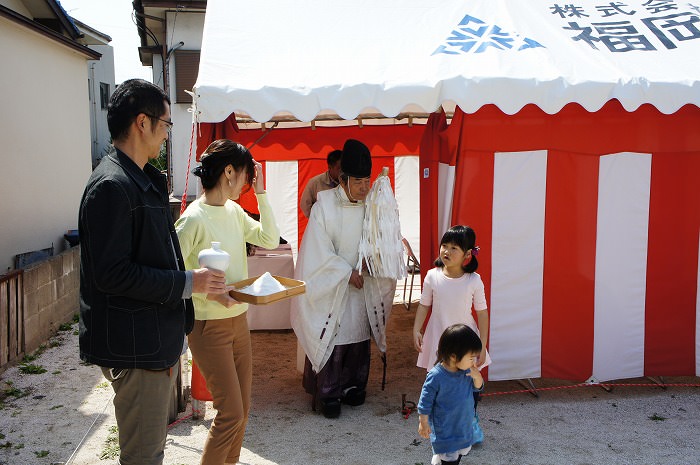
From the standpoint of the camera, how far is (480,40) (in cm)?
432

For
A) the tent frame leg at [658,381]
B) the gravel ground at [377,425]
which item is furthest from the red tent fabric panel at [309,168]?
the tent frame leg at [658,381]

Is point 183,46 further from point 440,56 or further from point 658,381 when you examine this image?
point 658,381

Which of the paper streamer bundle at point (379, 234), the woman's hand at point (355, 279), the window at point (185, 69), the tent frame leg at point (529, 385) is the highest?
the window at point (185, 69)

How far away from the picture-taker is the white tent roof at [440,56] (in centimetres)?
375

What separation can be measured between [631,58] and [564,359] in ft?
6.76

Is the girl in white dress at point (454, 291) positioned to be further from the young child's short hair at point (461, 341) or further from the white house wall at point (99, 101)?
the white house wall at point (99, 101)

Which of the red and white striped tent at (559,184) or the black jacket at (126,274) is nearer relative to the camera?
the black jacket at (126,274)

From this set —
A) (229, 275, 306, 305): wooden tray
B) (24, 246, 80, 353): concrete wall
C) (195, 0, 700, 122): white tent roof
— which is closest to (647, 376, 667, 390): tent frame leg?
(195, 0, 700, 122): white tent roof

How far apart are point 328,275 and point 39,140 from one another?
515 centimetres

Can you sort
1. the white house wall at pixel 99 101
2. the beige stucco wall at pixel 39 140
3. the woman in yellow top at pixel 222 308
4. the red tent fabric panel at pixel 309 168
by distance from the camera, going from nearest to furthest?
the woman in yellow top at pixel 222 308, the beige stucco wall at pixel 39 140, the red tent fabric panel at pixel 309 168, the white house wall at pixel 99 101

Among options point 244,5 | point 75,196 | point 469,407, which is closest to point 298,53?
point 244,5

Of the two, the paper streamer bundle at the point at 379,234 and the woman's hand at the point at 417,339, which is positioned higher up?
the paper streamer bundle at the point at 379,234

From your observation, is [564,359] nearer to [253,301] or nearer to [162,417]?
[253,301]

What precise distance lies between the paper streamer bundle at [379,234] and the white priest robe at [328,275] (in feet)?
0.25
